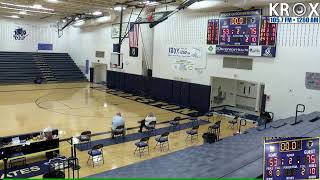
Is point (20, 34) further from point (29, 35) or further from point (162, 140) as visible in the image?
point (162, 140)

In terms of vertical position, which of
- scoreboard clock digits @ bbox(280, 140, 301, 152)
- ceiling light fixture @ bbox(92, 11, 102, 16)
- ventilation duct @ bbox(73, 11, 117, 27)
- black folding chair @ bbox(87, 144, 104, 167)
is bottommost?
black folding chair @ bbox(87, 144, 104, 167)

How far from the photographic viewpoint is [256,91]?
21.3m

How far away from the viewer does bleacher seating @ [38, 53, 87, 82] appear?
34812 millimetres

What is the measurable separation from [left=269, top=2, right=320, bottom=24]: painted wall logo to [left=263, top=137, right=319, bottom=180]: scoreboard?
11.6 metres

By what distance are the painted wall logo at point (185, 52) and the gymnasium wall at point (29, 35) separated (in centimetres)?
2106

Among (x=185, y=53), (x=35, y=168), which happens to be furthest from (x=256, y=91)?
(x=35, y=168)

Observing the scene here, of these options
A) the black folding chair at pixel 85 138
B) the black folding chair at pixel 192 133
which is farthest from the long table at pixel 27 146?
the black folding chair at pixel 192 133

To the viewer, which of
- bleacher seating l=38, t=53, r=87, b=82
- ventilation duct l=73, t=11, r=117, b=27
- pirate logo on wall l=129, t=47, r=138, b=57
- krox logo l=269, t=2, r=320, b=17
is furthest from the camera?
bleacher seating l=38, t=53, r=87, b=82

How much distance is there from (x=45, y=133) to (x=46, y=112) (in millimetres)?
8175

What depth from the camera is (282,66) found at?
54.8ft

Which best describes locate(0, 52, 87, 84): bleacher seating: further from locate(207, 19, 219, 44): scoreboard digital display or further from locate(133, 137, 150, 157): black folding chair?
locate(133, 137, 150, 157): black folding chair

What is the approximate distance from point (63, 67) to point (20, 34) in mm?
6633

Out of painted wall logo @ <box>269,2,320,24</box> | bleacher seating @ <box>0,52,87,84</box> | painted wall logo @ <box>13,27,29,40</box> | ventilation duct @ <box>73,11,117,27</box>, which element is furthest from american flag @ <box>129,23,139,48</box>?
painted wall logo @ <box>13,27,29,40</box>

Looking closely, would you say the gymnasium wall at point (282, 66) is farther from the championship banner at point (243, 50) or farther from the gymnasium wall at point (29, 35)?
the gymnasium wall at point (29, 35)
